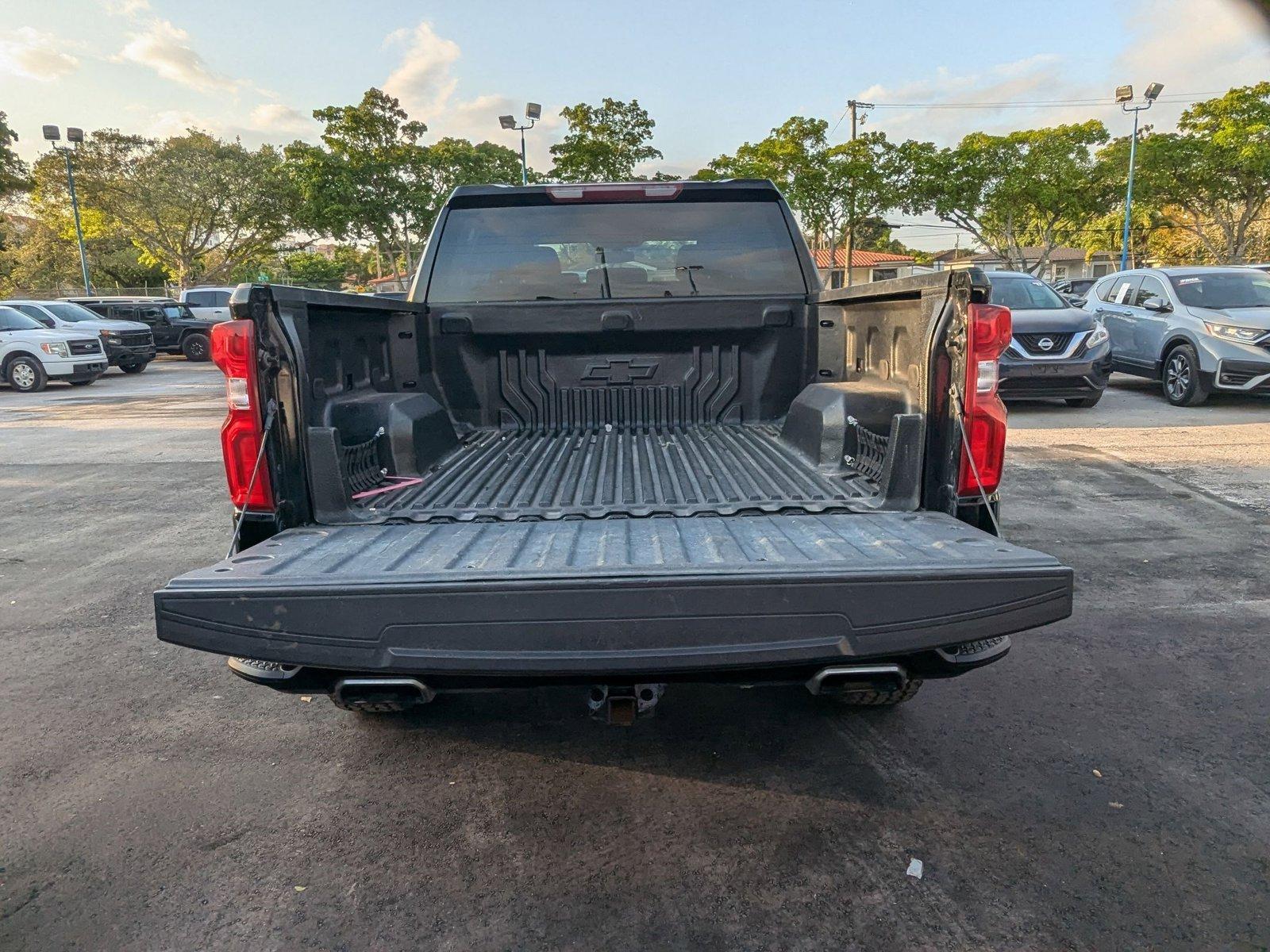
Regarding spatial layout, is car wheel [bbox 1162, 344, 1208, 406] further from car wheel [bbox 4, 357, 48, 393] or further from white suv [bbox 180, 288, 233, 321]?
white suv [bbox 180, 288, 233, 321]

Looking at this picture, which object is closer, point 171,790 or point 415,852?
point 415,852

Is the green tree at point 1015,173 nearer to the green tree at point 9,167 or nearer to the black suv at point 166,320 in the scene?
the black suv at point 166,320

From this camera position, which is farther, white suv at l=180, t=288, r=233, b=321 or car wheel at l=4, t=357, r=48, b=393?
white suv at l=180, t=288, r=233, b=321

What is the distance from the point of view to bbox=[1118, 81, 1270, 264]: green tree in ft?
98.8

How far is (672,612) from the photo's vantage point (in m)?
2.09

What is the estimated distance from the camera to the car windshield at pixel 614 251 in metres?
4.36

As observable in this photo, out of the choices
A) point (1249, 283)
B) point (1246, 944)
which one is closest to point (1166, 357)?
point (1249, 283)

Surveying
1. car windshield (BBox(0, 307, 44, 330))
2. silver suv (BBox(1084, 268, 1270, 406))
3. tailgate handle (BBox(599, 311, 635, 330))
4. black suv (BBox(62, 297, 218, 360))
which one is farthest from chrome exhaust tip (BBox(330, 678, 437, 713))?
black suv (BBox(62, 297, 218, 360))

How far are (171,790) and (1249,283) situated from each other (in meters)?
13.3

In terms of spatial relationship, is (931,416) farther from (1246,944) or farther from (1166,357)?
(1166,357)

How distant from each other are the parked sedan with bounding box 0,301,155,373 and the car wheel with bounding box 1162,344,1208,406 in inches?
780

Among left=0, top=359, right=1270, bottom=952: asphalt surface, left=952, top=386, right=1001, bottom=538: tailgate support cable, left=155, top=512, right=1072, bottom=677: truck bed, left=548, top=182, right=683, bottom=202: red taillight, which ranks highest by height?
left=548, top=182, right=683, bottom=202: red taillight

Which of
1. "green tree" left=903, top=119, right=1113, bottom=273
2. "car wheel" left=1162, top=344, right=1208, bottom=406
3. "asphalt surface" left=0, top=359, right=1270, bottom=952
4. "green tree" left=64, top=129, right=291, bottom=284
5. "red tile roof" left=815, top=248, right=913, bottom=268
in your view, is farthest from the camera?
"red tile roof" left=815, top=248, right=913, bottom=268

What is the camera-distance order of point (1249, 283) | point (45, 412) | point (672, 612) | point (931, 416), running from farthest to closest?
1. point (45, 412)
2. point (1249, 283)
3. point (931, 416)
4. point (672, 612)
